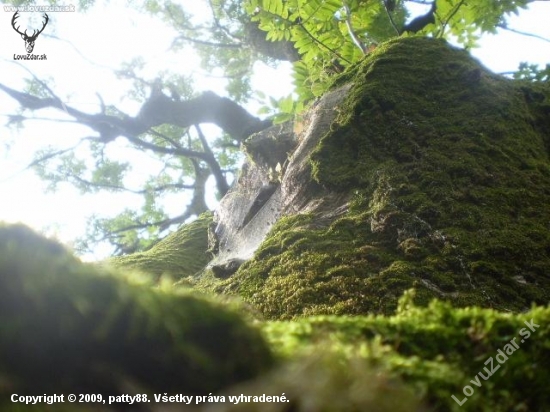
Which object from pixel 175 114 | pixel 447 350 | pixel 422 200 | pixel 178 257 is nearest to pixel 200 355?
pixel 447 350

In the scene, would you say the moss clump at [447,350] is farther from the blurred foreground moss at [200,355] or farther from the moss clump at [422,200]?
the moss clump at [422,200]

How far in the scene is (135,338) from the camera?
83cm

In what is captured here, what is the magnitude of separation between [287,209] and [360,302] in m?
1.49

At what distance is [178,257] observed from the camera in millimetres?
5469

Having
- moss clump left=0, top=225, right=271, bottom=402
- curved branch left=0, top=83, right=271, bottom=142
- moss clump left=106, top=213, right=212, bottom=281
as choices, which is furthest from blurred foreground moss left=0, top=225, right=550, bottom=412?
curved branch left=0, top=83, right=271, bottom=142

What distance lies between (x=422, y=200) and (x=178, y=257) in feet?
11.9

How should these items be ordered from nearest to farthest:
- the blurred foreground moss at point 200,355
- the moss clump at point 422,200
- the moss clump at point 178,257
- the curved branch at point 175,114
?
the blurred foreground moss at point 200,355 < the moss clump at point 422,200 < the moss clump at point 178,257 < the curved branch at point 175,114

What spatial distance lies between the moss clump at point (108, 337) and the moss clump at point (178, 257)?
12.3ft

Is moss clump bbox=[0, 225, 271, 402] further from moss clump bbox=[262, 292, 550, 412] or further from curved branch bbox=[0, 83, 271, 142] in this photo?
curved branch bbox=[0, 83, 271, 142]

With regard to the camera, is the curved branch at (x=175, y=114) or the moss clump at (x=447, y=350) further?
the curved branch at (x=175, y=114)

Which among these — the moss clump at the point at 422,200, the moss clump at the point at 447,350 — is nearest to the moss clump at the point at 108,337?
the moss clump at the point at 447,350

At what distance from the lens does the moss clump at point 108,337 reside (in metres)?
0.80

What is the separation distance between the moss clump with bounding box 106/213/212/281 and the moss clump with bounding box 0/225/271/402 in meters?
3.75

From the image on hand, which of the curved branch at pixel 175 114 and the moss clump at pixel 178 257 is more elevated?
the curved branch at pixel 175 114
